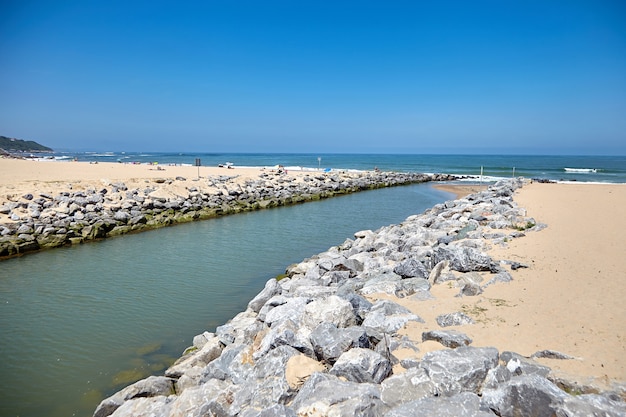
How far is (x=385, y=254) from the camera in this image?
1014cm

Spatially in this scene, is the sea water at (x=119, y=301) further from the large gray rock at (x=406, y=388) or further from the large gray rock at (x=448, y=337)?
the large gray rock at (x=448, y=337)

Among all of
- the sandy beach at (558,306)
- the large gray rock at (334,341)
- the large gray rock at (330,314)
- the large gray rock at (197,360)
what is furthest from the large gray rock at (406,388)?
the large gray rock at (197,360)

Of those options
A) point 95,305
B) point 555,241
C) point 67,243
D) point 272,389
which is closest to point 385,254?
point 555,241

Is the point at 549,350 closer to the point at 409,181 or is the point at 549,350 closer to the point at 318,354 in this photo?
the point at 318,354

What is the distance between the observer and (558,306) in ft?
18.6

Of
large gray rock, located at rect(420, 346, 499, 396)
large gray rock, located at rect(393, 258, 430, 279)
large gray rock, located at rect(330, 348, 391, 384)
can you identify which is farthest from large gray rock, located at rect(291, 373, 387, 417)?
large gray rock, located at rect(393, 258, 430, 279)

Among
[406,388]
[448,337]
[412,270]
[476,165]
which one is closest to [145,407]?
[406,388]

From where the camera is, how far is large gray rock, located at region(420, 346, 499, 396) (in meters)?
3.60

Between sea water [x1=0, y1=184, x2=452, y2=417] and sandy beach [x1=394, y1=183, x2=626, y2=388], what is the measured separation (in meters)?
5.14

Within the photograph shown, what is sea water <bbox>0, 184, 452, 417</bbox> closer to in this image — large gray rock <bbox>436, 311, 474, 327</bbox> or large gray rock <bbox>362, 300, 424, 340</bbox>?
large gray rock <bbox>362, 300, 424, 340</bbox>

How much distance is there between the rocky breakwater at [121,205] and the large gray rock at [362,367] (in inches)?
579

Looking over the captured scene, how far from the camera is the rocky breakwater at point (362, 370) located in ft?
10.7

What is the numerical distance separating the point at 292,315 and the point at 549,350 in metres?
3.25

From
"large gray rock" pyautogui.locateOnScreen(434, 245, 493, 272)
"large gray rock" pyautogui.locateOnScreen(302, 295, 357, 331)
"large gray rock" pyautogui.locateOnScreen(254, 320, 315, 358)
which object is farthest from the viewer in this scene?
"large gray rock" pyautogui.locateOnScreen(434, 245, 493, 272)
